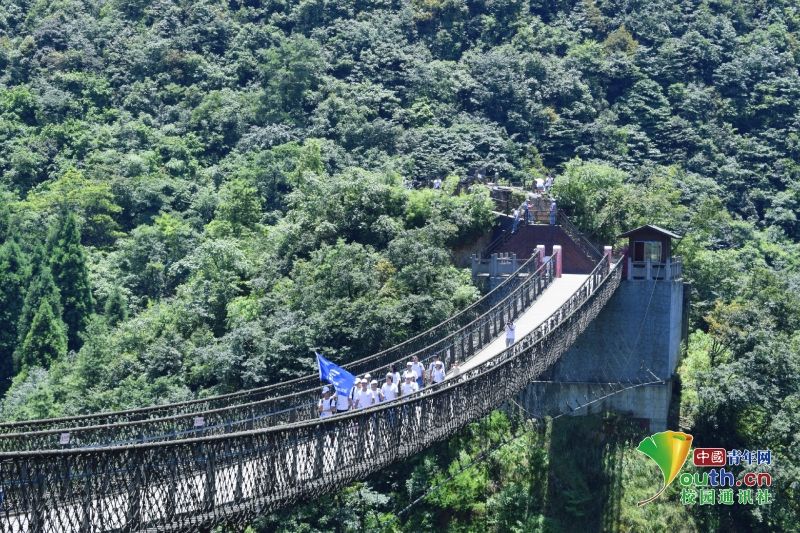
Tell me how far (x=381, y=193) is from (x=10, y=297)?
16.9 meters

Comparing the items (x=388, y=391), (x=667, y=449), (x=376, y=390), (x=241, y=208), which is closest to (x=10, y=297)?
(x=241, y=208)

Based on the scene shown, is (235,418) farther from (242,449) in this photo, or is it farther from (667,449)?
(667,449)

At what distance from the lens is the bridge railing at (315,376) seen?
27.3 meters

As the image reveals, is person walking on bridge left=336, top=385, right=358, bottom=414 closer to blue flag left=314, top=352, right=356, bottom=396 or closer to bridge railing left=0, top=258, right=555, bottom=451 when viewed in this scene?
blue flag left=314, top=352, right=356, bottom=396

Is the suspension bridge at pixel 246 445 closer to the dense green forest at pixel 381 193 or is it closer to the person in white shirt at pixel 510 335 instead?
the person in white shirt at pixel 510 335

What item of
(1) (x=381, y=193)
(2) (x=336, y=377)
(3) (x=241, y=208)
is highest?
(1) (x=381, y=193)

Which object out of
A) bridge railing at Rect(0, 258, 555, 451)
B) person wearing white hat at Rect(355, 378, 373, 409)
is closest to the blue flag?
person wearing white hat at Rect(355, 378, 373, 409)

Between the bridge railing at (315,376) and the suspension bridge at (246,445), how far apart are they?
80 millimetres

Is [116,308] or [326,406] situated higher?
[326,406]

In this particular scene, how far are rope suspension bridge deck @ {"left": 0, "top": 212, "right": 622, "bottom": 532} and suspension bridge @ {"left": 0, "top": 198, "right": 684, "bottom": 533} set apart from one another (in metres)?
0.02

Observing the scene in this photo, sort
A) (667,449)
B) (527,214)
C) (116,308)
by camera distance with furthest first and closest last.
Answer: (116,308) → (527,214) → (667,449)

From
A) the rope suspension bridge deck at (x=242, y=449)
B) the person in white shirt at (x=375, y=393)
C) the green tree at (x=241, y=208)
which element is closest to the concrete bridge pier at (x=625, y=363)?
the rope suspension bridge deck at (x=242, y=449)

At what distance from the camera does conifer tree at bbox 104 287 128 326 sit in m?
52.0

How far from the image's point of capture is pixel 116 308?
52344 millimetres
